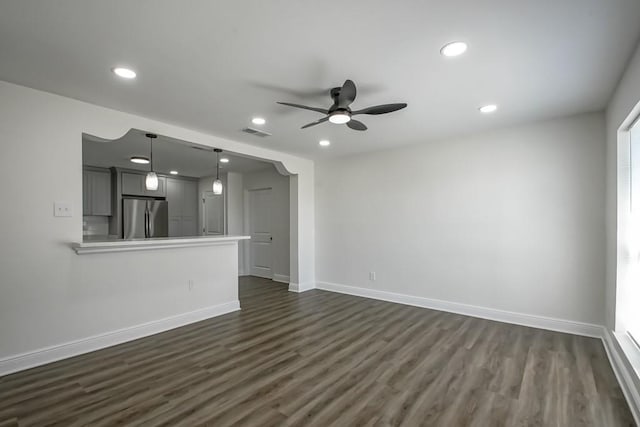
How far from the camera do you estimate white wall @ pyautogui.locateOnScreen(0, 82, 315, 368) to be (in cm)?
261

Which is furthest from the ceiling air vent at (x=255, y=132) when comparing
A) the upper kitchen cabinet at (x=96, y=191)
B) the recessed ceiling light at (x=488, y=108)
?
the upper kitchen cabinet at (x=96, y=191)

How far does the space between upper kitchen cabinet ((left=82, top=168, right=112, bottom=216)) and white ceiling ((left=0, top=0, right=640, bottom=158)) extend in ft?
13.6

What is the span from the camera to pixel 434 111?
3297 millimetres

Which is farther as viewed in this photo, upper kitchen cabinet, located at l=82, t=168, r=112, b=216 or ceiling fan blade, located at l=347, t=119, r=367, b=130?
upper kitchen cabinet, located at l=82, t=168, r=112, b=216

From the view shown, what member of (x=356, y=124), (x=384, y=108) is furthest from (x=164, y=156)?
(x=384, y=108)

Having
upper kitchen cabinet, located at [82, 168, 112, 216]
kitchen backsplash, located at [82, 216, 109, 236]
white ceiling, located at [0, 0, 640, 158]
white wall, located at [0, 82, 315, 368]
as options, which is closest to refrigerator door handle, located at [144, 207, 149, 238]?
upper kitchen cabinet, located at [82, 168, 112, 216]

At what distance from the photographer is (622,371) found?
7.80ft

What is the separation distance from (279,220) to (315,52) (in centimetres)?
475

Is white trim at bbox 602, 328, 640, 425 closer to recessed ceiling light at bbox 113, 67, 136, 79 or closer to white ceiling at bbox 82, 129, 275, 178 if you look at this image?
recessed ceiling light at bbox 113, 67, 136, 79

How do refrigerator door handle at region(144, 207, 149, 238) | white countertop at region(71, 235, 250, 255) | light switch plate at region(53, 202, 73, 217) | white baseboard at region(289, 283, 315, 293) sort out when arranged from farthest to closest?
refrigerator door handle at region(144, 207, 149, 238)
white baseboard at region(289, 283, 315, 293)
white countertop at region(71, 235, 250, 255)
light switch plate at region(53, 202, 73, 217)

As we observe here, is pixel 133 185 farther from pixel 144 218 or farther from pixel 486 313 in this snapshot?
pixel 486 313

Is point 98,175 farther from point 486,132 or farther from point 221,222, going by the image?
point 486,132

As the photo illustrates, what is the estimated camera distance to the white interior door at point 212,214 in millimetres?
7232

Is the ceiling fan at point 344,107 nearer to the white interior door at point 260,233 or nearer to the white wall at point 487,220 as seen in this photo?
the white wall at point 487,220
